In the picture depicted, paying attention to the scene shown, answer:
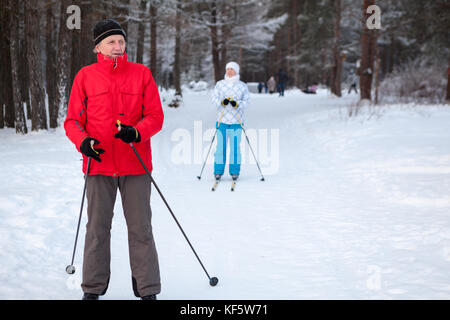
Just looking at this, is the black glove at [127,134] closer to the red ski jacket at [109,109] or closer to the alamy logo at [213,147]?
the red ski jacket at [109,109]

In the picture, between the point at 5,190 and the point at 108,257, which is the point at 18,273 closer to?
the point at 108,257

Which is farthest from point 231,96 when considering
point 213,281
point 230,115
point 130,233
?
point 130,233

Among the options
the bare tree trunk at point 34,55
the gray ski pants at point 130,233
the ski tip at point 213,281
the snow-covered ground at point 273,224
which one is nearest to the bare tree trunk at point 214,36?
the bare tree trunk at point 34,55

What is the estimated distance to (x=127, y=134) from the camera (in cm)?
309

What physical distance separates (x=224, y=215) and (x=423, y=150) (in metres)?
5.81

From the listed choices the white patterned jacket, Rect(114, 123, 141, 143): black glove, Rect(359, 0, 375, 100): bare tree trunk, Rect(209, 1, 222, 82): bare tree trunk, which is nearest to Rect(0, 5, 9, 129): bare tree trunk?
the white patterned jacket

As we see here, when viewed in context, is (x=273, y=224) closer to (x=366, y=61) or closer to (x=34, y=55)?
(x=34, y=55)

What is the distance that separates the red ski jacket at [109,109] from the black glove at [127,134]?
84mm

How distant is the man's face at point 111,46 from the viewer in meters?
3.23

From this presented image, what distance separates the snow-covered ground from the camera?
397cm

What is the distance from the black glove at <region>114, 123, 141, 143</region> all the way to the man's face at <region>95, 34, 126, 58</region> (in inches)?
21.0
